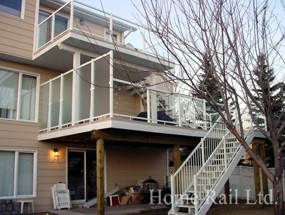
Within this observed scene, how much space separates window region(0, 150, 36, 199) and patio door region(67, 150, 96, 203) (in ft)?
4.61

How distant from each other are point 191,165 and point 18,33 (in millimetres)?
7171

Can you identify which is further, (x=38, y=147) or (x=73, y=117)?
(x=38, y=147)

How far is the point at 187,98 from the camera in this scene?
39.2ft

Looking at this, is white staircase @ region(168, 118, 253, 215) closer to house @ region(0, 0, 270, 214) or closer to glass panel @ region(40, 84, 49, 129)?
house @ region(0, 0, 270, 214)

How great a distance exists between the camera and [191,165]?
10.7 meters

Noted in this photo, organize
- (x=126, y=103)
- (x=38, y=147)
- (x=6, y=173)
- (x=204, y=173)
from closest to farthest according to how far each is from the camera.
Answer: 1. (x=204, y=173)
2. (x=6, y=173)
3. (x=38, y=147)
4. (x=126, y=103)

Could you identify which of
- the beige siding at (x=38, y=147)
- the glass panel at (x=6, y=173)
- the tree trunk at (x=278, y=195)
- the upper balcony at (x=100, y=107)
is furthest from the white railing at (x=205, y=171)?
the glass panel at (x=6, y=173)

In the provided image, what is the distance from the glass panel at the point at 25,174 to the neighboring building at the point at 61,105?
0.10 feet

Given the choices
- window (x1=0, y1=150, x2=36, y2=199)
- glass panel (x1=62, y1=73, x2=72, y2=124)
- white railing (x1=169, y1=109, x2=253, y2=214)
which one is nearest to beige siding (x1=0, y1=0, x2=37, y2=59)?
glass panel (x1=62, y1=73, x2=72, y2=124)

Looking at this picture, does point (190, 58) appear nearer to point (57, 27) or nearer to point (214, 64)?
point (214, 64)

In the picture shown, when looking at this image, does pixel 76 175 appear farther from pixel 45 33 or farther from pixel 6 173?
pixel 45 33

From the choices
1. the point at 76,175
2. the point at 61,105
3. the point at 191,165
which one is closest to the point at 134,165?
the point at 76,175

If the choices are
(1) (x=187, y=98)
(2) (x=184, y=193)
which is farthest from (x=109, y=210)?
(1) (x=187, y=98)

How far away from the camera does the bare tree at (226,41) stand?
5.53 m
